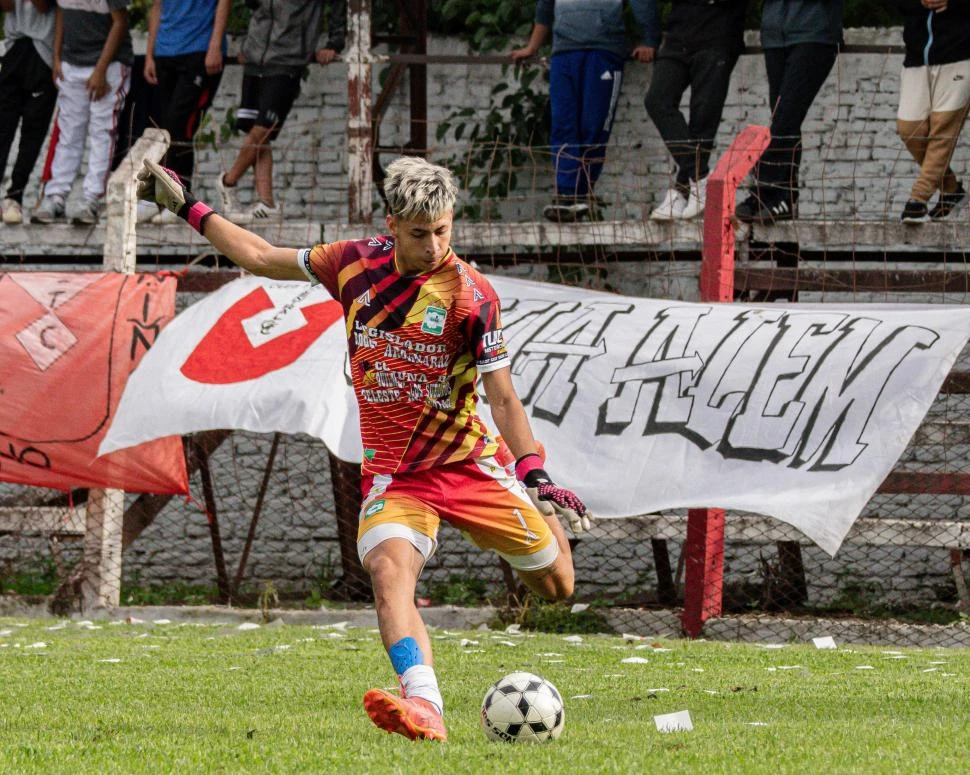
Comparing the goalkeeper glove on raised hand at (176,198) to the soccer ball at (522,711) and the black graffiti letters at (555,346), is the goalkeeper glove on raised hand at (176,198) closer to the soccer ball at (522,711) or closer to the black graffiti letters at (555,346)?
the soccer ball at (522,711)

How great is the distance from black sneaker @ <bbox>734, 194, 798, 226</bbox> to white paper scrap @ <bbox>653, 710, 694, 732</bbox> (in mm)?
5249

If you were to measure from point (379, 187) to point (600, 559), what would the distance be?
3.64m

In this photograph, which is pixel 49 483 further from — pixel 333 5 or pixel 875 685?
pixel 875 685

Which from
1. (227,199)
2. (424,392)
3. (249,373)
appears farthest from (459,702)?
(227,199)

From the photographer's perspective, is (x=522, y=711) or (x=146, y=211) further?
(x=146, y=211)

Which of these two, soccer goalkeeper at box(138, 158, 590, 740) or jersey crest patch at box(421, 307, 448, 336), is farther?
jersey crest patch at box(421, 307, 448, 336)

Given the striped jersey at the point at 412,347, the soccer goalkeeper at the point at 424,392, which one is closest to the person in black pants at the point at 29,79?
the soccer goalkeeper at the point at 424,392

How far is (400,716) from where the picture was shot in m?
4.56

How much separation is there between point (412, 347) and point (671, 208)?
5000 mm

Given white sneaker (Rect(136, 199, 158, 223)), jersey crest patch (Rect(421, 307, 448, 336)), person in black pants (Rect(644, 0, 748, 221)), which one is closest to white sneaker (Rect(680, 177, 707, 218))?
person in black pants (Rect(644, 0, 748, 221))

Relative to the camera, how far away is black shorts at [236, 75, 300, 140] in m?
11.1

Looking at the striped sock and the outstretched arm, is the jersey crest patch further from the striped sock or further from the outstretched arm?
the striped sock

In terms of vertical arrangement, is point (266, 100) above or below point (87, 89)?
below

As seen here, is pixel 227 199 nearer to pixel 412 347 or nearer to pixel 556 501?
pixel 412 347
